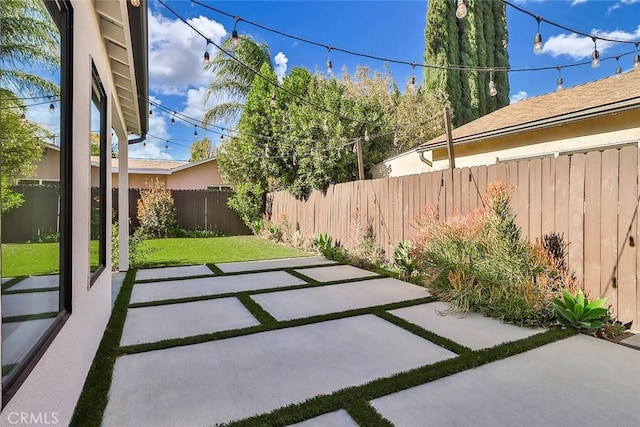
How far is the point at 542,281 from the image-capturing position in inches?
147

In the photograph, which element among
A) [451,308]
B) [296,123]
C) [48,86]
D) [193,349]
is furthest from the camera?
[296,123]

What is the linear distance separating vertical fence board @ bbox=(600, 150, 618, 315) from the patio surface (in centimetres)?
73

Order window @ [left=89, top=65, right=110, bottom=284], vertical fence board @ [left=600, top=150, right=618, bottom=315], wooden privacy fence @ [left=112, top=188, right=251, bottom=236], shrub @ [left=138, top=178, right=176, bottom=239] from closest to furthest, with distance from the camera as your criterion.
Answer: window @ [left=89, top=65, right=110, bottom=284]
vertical fence board @ [left=600, top=150, right=618, bottom=315]
shrub @ [left=138, top=178, right=176, bottom=239]
wooden privacy fence @ [left=112, top=188, right=251, bottom=236]

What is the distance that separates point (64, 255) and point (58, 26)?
1.23m

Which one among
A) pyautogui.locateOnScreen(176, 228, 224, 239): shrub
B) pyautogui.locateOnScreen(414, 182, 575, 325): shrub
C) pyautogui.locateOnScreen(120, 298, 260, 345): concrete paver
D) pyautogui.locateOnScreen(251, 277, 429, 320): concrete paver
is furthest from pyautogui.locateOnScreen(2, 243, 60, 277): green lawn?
pyautogui.locateOnScreen(176, 228, 224, 239): shrub

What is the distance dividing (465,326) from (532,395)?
4.35 ft

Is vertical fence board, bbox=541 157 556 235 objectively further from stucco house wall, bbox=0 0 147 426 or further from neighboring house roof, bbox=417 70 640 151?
stucco house wall, bbox=0 0 147 426

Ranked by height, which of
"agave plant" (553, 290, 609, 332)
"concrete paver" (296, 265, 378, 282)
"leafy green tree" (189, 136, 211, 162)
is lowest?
"concrete paver" (296, 265, 378, 282)

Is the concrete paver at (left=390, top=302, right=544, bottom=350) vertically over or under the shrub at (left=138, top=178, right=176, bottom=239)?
under

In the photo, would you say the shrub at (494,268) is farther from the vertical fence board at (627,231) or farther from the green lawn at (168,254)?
the green lawn at (168,254)

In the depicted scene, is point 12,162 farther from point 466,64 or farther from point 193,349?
point 466,64

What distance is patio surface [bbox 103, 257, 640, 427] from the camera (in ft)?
6.81

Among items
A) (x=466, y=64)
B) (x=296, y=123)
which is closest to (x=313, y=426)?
(x=296, y=123)

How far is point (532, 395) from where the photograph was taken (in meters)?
2.24
